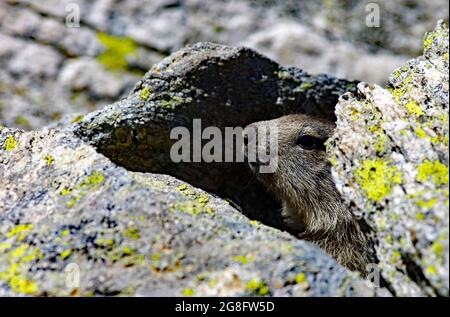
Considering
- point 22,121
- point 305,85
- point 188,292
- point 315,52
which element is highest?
point 315,52

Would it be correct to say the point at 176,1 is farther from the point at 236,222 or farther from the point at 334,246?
the point at 236,222

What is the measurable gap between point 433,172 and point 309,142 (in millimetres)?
2843

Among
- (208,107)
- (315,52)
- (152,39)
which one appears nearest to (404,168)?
(208,107)

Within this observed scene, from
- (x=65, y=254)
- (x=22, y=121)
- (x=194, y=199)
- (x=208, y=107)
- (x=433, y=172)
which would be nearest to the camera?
(x=433, y=172)

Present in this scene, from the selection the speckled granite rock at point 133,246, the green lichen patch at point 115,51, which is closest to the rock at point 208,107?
the speckled granite rock at point 133,246

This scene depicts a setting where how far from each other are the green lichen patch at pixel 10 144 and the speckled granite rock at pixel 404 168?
2.28 m

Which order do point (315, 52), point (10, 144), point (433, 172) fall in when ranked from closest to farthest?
point (433, 172)
point (10, 144)
point (315, 52)

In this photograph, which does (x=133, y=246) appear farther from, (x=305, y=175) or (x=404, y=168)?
(x=305, y=175)

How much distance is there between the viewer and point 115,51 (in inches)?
415

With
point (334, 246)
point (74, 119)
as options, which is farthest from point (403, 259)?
point (74, 119)

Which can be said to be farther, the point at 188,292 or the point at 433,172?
the point at 433,172

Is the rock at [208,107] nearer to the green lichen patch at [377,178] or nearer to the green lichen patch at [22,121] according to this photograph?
the green lichen patch at [377,178]

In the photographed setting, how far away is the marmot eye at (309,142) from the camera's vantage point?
607 cm
